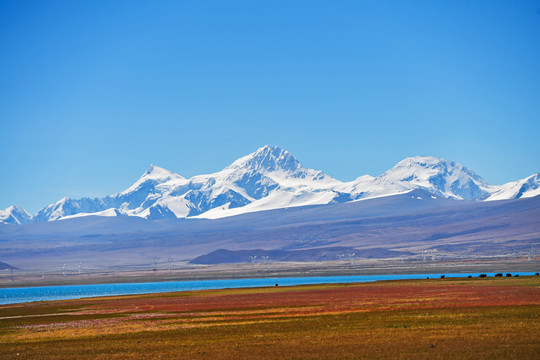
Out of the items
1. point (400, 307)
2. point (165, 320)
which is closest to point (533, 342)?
point (400, 307)

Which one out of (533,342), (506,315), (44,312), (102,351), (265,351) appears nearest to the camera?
(533,342)

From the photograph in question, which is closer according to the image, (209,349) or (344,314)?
(209,349)

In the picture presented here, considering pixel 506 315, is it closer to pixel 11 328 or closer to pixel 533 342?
pixel 533 342

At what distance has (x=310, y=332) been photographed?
149ft

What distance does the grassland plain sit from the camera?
35781mm

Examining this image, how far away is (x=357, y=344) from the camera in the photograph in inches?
1500

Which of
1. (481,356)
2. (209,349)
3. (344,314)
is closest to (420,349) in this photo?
(481,356)

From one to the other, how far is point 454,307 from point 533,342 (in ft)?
71.0

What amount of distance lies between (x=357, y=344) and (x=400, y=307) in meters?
23.1

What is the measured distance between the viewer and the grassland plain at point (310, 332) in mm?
35781

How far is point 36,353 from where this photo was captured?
4178cm

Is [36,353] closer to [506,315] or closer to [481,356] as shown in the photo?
[481,356]

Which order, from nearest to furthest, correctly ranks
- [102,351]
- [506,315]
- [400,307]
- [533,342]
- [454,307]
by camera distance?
[533,342]
[102,351]
[506,315]
[454,307]
[400,307]

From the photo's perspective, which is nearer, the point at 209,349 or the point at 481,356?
the point at 481,356
